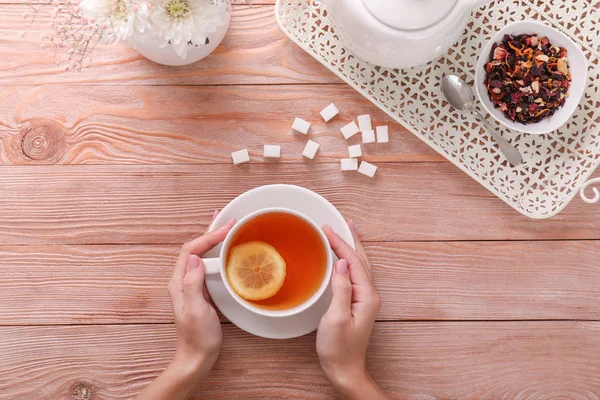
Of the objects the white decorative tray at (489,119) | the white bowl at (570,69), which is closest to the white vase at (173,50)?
the white decorative tray at (489,119)

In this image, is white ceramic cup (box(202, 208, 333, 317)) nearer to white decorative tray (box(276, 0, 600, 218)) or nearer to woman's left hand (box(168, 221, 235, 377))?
woman's left hand (box(168, 221, 235, 377))

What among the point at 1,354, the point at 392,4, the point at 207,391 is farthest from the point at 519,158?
the point at 1,354

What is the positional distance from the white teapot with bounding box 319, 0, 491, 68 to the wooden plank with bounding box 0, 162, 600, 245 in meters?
0.27

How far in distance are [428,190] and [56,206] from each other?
778 millimetres

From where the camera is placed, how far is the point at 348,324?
856 mm

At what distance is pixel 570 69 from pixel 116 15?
0.82 meters

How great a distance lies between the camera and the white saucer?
2.85 ft

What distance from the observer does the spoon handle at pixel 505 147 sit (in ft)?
3.13

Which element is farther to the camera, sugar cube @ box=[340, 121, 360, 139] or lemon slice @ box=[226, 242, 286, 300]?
sugar cube @ box=[340, 121, 360, 139]

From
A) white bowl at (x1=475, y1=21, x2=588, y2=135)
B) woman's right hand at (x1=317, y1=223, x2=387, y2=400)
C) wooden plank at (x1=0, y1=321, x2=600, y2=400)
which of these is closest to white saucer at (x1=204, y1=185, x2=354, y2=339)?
woman's right hand at (x1=317, y1=223, x2=387, y2=400)

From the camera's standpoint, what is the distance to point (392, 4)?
738 millimetres

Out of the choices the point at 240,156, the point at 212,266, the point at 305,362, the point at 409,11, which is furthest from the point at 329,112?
the point at 305,362

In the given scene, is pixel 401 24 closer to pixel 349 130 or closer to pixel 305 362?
pixel 349 130

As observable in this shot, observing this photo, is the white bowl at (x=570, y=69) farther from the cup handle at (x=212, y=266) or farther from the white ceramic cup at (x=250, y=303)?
the cup handle at (x=212, y=266)
